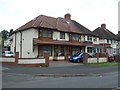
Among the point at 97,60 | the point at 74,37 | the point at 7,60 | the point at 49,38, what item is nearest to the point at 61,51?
the point at 49,38

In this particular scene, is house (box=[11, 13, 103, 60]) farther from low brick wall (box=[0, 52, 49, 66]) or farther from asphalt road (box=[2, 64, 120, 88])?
asphalt road (box=[2, 64, 120, 88])

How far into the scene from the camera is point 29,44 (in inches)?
1077

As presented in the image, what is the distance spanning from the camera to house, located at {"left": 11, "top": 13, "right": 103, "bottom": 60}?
2697cm

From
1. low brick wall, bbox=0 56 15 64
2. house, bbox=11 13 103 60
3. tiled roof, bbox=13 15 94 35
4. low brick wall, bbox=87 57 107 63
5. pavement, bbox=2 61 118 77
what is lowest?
pavement, bbox=2 61 118 77

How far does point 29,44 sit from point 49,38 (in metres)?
3.55

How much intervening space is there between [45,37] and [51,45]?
1.85 m

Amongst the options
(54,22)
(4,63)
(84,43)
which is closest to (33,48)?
(4,63)

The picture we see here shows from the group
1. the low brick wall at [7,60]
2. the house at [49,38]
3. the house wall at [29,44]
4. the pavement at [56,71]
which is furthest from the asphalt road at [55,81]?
the house wall at [29,44]

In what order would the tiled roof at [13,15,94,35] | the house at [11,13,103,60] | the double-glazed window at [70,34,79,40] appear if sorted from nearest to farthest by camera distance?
the house at [11,13,103,60] → the tiled roof at [13,15,94,35] → the double-glazed window at [70,34,79,40]

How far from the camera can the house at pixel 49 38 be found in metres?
27.0

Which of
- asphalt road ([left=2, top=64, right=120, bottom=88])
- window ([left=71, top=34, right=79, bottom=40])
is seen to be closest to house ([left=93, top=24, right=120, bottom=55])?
window ([left=71, top=34, right=79, bottom=40])

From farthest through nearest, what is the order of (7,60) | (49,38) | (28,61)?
(49,38) < (7,60) < (28,61)

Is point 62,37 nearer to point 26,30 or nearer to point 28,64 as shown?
point 26,30

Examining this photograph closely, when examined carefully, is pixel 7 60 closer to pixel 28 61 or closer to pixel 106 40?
pixel 28 61
